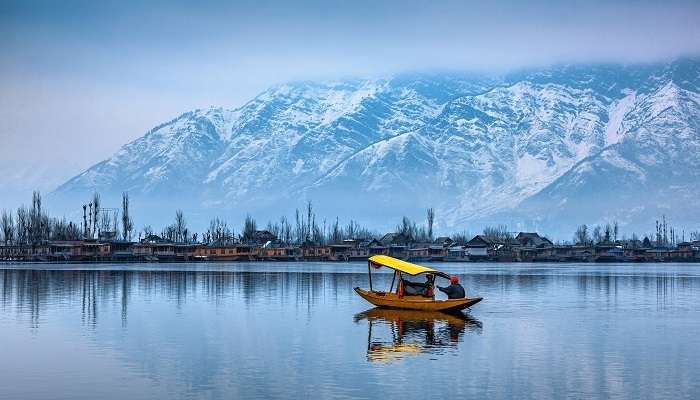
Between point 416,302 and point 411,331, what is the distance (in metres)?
10.9

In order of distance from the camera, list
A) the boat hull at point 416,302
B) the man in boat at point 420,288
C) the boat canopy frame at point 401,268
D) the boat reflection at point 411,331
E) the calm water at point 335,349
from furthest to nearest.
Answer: the boat canopy frame at point 401,268, the man in boat at point 420,288, the boat hull at point 416,302, the boat reflection at point 411,331, the calm water at point 335,349

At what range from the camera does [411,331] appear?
63.8 meters

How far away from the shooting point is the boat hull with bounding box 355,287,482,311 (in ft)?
241

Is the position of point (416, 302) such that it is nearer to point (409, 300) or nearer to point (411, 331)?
point (409, 300)

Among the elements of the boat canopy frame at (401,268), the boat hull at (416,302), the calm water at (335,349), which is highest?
the boat canopy frame at (401,268)

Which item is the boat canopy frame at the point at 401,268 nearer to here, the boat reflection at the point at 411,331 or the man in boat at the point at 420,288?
the man in boat at the point at 420,288

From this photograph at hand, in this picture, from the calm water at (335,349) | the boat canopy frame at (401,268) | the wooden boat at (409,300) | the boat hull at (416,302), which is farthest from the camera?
the boat canopy frame at (401,268)

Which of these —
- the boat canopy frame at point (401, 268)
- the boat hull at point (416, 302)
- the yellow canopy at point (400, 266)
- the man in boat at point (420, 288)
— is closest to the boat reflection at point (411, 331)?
the boat hull at point (416, 302)

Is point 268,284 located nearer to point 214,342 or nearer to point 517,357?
point 214,342

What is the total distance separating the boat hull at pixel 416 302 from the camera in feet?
241

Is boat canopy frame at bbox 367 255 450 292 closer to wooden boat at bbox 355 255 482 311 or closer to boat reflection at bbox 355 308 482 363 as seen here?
wooden boat at bbox 355 255 482 311

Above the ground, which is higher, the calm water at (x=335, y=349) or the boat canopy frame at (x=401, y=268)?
the boat canopy frame at (x=401, y=268)

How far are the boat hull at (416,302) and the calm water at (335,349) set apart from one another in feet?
2.48

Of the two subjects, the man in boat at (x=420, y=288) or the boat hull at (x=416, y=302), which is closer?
the boat hull at (x=416, y=302)
